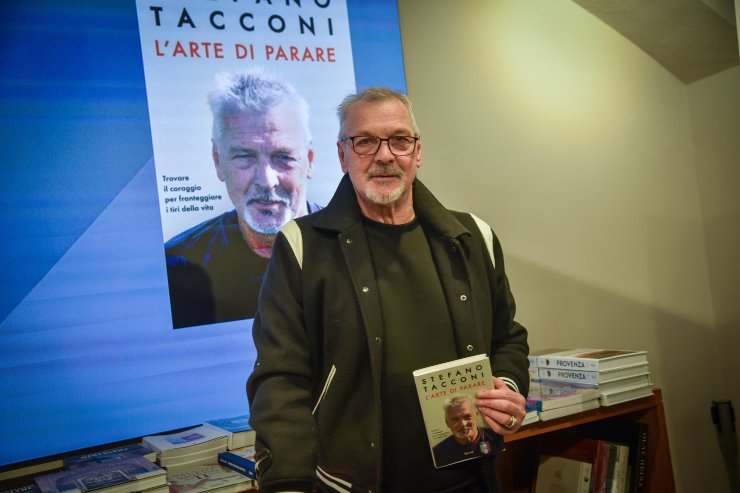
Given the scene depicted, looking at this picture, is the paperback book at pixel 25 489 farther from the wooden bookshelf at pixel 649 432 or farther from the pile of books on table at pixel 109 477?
the wooden bookshelf at pixel 649 432

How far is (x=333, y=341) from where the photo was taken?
5.27 feet

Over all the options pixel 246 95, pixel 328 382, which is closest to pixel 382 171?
pixel 328 382

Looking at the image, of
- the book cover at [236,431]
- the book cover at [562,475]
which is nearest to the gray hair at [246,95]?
the book cover at [236,431]

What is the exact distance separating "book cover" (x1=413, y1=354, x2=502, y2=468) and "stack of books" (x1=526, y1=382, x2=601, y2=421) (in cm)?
89

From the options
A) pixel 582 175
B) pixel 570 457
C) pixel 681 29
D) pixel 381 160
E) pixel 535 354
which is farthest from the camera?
pixel 582 175

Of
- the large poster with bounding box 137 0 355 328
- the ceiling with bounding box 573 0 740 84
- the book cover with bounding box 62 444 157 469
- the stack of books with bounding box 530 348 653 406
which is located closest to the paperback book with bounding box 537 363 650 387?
the stack of books with bounding box 530 348 653 406

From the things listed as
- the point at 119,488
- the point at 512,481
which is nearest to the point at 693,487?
the point at 512,481

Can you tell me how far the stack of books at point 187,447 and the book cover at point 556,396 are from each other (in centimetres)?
117

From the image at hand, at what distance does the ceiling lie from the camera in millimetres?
3004

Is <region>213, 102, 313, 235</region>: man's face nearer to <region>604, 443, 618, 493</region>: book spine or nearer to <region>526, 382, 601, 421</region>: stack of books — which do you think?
<region>526, 382, 601, 421</region>: stack of books

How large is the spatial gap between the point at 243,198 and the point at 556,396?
1.47 meters

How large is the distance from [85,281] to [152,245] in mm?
259

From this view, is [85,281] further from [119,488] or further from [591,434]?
[591,434]

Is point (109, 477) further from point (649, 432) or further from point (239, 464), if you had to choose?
point (649, 432)
